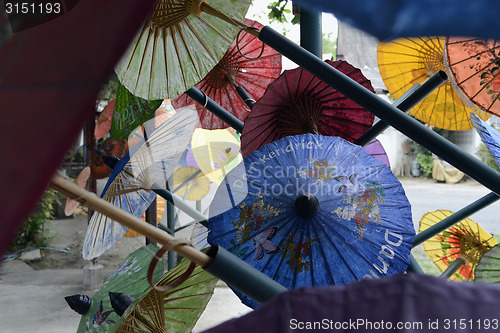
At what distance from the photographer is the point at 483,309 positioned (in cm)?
30

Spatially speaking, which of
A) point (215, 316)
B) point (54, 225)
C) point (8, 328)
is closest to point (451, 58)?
point (215, 316)

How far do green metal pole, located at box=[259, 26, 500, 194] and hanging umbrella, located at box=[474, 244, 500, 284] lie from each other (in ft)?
2.58

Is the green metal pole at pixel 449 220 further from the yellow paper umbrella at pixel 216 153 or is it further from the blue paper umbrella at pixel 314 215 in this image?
the yellow paper umbrella at pixel 216 153

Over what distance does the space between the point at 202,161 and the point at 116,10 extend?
320 cm

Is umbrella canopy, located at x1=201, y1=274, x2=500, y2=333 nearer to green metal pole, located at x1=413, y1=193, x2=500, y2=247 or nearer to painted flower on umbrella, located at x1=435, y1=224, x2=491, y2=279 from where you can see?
green metal pole, located at x1=413, y1=193, x2=500, y2=247

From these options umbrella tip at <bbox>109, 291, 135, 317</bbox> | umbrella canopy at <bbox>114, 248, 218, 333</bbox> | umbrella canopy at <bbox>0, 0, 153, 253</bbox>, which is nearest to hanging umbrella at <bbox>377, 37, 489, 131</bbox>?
umbrella canopy at <bbox>114, 248, 218, 333</bbox>

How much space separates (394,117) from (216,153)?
2.83m

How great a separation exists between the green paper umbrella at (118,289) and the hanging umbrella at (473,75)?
886mm

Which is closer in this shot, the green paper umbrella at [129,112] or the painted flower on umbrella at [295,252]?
the painted flower on umbrella at [295,252]

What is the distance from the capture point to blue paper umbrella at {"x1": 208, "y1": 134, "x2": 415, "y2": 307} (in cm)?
96

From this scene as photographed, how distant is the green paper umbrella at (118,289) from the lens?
4.00ft

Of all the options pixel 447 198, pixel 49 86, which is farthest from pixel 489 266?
pixel 447 198

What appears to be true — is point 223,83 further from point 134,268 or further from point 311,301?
point 311,301

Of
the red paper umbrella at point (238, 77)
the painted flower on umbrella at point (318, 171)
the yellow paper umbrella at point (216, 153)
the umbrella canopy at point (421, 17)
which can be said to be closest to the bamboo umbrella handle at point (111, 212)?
the umbrella canopy at point (421, 17)
